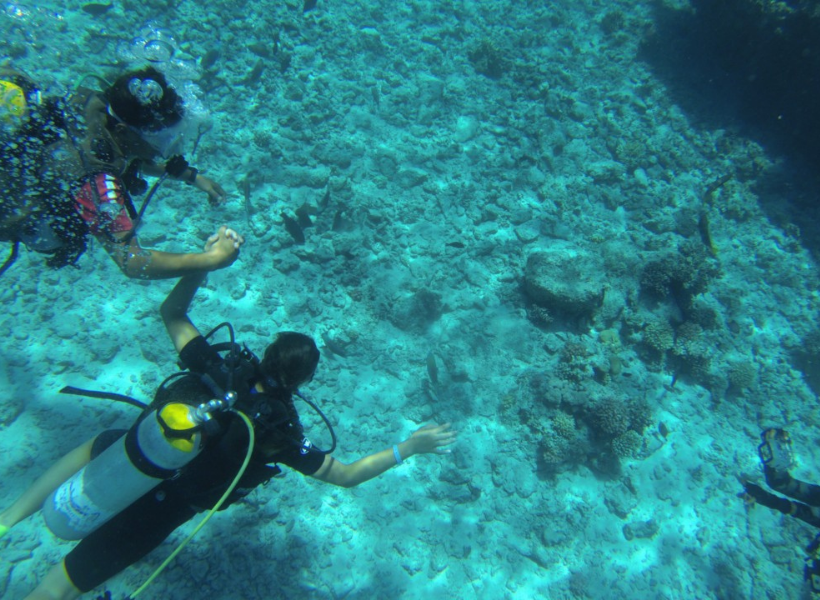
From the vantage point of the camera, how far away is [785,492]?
5.76m

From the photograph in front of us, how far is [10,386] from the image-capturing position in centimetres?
420

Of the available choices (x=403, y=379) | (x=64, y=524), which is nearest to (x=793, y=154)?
(x=403, y=379)

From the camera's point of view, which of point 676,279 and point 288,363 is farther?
point 676,279

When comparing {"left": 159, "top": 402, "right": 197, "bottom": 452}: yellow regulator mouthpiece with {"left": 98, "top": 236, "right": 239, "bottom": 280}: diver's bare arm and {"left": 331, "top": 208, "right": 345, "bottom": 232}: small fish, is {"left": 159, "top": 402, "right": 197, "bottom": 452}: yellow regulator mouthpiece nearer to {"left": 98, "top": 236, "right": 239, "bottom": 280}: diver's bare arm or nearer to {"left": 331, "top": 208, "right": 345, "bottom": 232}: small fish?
{"left": 98, "top": 236, "right": 239, "bottom": 280}: diver's bare arm

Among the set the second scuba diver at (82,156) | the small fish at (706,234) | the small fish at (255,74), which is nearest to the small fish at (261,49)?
the small fish at (255,74)

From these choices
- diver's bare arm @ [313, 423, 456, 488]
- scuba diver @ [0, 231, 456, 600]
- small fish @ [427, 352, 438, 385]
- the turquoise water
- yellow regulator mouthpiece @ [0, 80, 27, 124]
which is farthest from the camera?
small fish @ [427, 352, 438, 385]

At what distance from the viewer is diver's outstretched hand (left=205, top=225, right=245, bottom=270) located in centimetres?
280

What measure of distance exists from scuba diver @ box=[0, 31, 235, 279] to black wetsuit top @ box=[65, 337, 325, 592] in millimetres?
1339

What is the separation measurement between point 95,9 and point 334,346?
1000 centimetres

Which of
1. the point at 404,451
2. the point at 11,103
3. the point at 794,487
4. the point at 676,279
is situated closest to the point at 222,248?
the point at 11,103

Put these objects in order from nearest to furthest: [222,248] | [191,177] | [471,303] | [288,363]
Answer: [288,363] < [222,248] < [191,177] < [471,303]

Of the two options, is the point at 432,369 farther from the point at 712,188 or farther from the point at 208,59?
the point at 712,188

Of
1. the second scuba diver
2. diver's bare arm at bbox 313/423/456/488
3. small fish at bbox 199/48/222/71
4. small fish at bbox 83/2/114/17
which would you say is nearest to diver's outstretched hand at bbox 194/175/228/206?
the second scuba diver

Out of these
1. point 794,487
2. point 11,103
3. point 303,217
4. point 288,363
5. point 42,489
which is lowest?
point 42,489
